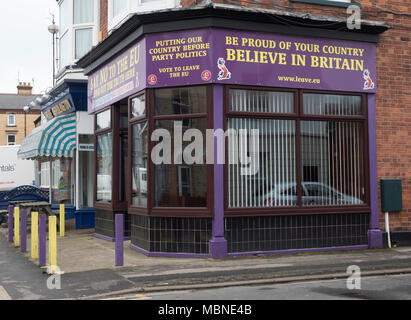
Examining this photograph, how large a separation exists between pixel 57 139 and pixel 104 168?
2.80 metres

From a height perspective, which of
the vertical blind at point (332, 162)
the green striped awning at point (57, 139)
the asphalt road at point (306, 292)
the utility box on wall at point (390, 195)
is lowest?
the asphalt road at point (306, 292)

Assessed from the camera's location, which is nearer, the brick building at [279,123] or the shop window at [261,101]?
the brick building at [279,123]

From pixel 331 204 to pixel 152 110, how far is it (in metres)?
4.32

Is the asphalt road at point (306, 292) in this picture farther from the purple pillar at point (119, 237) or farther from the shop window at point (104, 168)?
the shop window at point (104, 168)

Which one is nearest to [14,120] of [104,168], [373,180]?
[104,168]

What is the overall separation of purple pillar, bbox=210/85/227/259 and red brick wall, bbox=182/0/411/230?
345cm

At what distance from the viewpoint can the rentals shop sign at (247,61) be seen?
33.1 ft

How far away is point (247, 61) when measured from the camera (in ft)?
33.7

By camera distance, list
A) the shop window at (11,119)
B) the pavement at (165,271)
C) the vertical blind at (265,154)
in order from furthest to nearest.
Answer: the shop window at (11,119) → the vertical blind at (265,154) → the pavement at (165,271)

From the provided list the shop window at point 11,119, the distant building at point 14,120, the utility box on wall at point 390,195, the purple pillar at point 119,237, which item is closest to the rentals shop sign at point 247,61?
the utility box on wall at point 390,195

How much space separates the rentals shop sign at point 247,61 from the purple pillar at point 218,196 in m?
0.41

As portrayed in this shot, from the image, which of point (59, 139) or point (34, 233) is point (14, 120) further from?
point (34, 233)

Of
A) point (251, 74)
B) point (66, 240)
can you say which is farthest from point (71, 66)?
point (251, 74)
